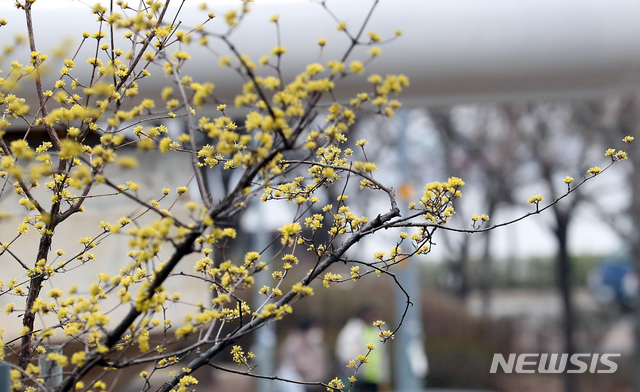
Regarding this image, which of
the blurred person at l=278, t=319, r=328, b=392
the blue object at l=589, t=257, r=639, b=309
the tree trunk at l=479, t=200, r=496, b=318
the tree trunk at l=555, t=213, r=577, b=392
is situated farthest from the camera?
the tree trunk at l=479, t=200, r=496, b=318

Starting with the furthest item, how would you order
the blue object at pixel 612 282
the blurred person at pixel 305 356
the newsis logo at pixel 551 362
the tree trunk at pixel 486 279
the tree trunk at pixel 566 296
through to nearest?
the tree trunk at pixel 486 279 → the blue object at pixel 612 282 → the tree trunk at pixel 566 296 → the blurred person at pixel 305 356 → the newsis logo at pixel 551 362

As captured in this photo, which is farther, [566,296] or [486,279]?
[486,279]

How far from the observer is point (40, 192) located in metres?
2.76

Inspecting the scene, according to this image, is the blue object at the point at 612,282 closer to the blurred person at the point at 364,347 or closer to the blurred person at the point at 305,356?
the blurred person at the point at 364,347

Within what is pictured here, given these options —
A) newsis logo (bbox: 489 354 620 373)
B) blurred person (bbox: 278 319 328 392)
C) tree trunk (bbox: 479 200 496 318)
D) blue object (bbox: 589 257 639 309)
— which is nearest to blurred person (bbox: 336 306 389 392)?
blurred person (bbox: 278 319 328 392)

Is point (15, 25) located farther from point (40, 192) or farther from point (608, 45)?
point (608, 45)

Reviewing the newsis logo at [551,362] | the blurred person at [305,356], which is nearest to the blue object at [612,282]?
the newsis logo at [551,362]

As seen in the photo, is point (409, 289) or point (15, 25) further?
point (409, 289)

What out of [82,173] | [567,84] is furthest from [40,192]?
[567,84]

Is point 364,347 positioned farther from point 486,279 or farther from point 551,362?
point 486,279

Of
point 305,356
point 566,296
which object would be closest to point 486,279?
point 566,296

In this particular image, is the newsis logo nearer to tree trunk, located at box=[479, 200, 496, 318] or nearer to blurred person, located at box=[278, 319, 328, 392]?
tree trunk, located at box=[479, 200, 496, 318]

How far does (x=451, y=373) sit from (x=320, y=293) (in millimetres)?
2744

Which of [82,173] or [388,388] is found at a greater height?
[388,388]
